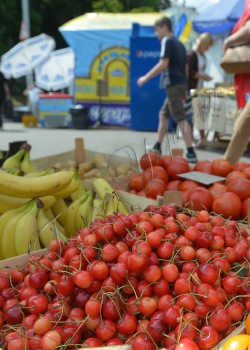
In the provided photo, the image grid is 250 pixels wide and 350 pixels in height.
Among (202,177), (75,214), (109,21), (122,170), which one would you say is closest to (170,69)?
(122,170)

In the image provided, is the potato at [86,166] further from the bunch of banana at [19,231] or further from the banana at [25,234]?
the banana at [25,234]

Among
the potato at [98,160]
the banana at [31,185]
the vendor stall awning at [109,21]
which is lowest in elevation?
the potato at [98,160]

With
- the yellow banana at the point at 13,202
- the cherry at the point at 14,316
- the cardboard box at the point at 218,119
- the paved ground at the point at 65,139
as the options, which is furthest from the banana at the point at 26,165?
the cardboard box at the point at 218,119

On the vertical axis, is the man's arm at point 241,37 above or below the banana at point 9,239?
above

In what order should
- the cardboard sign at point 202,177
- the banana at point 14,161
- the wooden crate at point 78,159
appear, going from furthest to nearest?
the wooden crate at point 78,159
the banana at point 14,161
the cardboard sign at point 202,177

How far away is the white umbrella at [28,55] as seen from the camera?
11.6 meters

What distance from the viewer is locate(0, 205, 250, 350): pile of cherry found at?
121 centimetres

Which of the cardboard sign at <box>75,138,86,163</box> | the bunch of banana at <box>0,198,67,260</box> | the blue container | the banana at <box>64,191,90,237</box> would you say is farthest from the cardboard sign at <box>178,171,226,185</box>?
the blue container

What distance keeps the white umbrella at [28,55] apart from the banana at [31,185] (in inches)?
407

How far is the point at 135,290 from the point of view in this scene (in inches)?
52.2

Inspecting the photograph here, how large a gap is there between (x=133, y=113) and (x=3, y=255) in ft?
24.6

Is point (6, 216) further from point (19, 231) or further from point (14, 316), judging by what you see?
point (14, 316)

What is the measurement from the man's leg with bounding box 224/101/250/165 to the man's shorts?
1.83m

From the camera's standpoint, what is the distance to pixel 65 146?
763 centimetres
